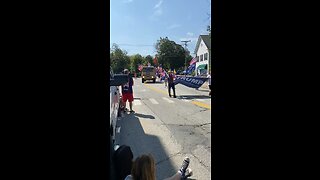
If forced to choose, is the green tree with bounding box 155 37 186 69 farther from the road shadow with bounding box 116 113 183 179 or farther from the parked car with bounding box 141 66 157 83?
the road shadow with bounding box 116 113 183 179

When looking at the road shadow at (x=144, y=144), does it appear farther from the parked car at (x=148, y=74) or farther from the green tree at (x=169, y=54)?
the green tree at (x=169, y=54)

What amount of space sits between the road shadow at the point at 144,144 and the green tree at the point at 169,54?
39785mm

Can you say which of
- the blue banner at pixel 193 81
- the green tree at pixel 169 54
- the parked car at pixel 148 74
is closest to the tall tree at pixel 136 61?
the green tree at pixel 169 54

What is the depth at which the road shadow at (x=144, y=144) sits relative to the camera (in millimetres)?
4727

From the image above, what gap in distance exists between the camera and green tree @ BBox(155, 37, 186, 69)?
49312 mm

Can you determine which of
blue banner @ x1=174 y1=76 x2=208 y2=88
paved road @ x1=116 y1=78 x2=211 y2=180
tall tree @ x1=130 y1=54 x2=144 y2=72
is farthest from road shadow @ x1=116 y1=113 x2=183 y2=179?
tall tree @ x1=130 y1=54 x2=144 y2=72

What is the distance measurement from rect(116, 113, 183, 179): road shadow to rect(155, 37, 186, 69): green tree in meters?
39.8

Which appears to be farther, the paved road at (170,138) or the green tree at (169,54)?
the green tree at (169,54)

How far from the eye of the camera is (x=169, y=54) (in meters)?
54.3

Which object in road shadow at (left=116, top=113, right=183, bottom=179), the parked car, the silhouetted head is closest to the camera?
the silhouetted head
